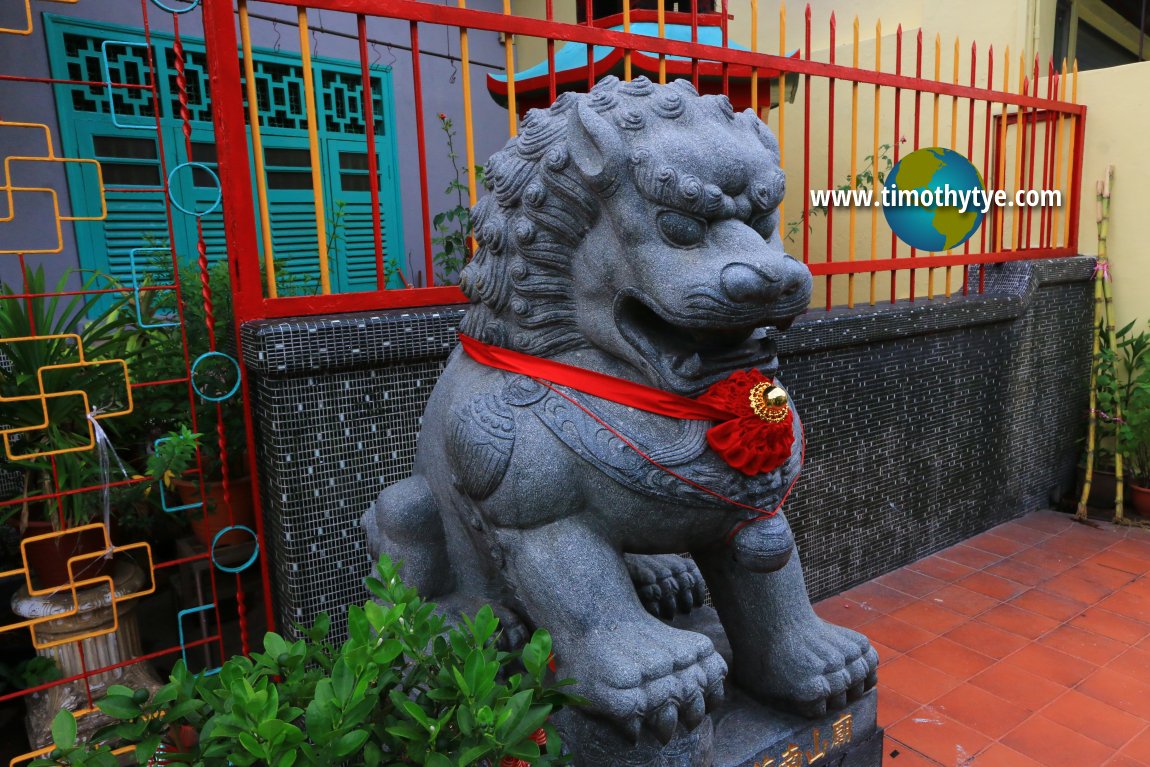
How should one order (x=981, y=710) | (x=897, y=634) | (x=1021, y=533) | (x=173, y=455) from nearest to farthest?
(x=173, y=455) → (x=981, y=710) → (x=897, y=634) → (x=1021, y=533)

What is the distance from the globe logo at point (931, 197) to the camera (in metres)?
3.83

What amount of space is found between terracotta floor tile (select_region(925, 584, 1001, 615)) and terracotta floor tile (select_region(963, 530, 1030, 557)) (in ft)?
1.73

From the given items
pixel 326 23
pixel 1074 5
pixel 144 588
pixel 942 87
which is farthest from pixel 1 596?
pixel 1074 5

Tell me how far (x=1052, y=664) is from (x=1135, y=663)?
11.3 inches

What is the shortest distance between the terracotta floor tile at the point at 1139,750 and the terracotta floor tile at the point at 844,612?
0.95 metres

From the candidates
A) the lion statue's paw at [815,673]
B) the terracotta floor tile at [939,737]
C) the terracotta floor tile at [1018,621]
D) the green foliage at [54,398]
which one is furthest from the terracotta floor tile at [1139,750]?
the green foliage at [54,398]

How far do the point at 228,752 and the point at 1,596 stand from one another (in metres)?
2.75

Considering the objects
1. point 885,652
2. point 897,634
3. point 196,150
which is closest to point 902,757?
point 885,652

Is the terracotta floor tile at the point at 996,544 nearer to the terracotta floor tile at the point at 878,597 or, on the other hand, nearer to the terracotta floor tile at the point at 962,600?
the terracotta floor tile at the point at 962,600

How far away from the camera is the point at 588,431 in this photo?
143 centimetres

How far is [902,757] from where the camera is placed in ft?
7.83

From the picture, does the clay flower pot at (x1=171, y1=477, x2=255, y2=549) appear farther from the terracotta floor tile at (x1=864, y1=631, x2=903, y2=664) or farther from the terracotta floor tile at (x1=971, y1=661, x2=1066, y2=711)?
the terracotta floor tile at (x1=971, y1=661, x2=1066, y2=711)

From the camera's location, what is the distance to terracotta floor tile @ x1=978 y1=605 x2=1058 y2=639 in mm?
3127

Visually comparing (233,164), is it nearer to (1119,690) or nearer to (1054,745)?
(1054,745)
